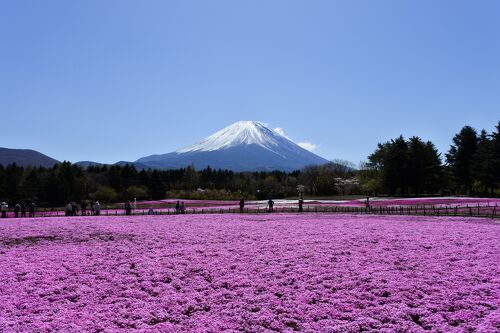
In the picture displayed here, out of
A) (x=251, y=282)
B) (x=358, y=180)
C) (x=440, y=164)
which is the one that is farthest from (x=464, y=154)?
(x=251, y=282)

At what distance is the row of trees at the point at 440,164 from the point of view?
3292 inches

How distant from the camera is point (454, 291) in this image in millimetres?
15570

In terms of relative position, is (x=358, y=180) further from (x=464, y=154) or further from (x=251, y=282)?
(x=251, y=282)

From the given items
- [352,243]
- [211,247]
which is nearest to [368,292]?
[352,243]

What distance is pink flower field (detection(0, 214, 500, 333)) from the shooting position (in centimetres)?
1337

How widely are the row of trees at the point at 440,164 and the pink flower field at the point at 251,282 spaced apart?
63.0 meters

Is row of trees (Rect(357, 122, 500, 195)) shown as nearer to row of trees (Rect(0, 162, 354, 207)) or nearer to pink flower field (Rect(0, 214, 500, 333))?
row of trees (Rect(0, 162, 354, 207))

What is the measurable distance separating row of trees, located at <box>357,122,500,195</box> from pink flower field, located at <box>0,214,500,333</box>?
207 ft

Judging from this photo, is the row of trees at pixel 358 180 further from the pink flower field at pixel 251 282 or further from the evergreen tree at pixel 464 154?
the pink flower field at pixel 251 282

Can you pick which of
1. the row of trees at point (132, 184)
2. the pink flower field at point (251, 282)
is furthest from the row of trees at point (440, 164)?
the pink flower field at point (251, 282)

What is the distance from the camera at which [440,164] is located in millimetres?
97938

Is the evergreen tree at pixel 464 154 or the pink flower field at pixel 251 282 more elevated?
Result: the evergreen tree at pixel 464 154

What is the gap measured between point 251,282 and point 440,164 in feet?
304

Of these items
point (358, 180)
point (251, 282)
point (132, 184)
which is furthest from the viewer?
point (358, 180)
